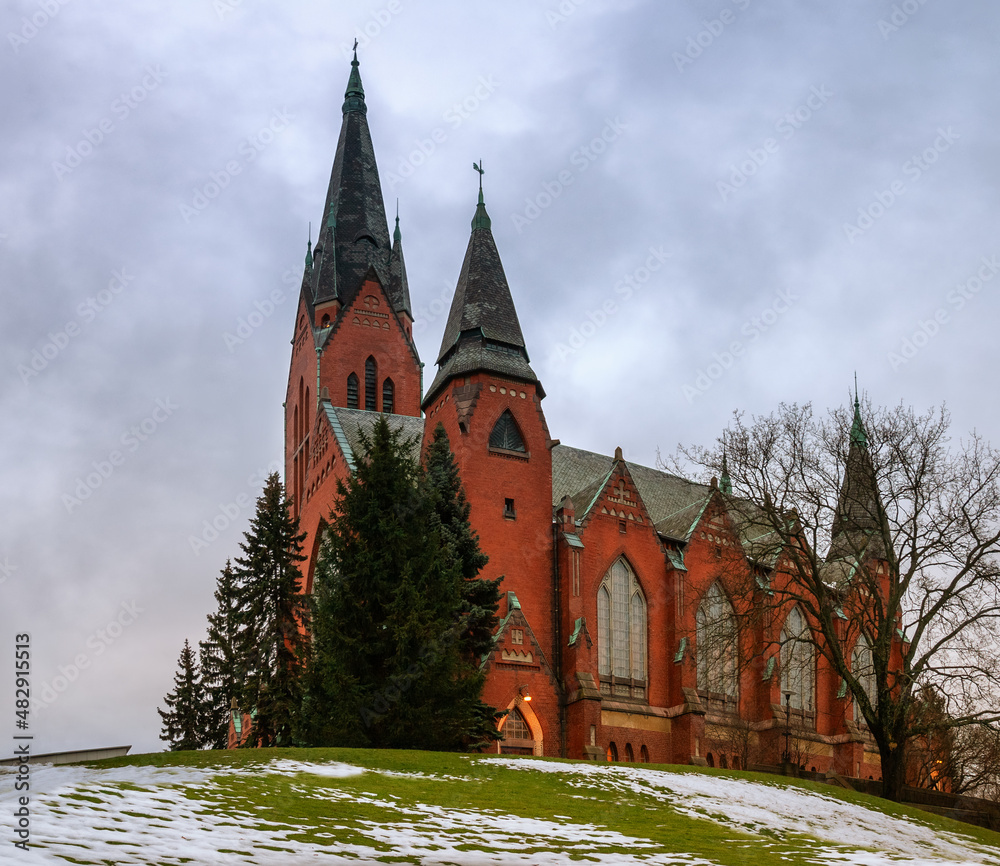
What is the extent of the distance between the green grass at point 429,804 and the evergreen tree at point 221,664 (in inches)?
739

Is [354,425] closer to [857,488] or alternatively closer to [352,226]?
[352,226]

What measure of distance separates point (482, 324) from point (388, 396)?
1927 centimetres

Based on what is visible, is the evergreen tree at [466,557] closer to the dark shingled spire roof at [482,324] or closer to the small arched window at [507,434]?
the small arched window at [507,434]

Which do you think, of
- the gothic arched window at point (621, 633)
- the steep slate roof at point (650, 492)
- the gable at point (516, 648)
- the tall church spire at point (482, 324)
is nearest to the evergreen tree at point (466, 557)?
the gable at point (516, 648)

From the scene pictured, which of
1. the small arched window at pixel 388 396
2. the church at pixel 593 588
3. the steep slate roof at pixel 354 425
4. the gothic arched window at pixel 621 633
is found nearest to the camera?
the church at pixel 593 588

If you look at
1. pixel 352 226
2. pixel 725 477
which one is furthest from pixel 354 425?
pixel 725 477

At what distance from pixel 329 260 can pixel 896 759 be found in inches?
1729

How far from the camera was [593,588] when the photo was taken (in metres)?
42.1

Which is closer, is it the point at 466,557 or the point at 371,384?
the point at 466,557

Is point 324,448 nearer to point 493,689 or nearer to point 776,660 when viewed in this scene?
point 493,689

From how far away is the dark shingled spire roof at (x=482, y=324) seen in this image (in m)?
42.4

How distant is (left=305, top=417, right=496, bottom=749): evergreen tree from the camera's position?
28.1m

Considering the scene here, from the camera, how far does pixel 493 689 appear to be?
37.0 metres

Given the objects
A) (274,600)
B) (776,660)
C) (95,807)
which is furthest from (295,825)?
(776,660)
